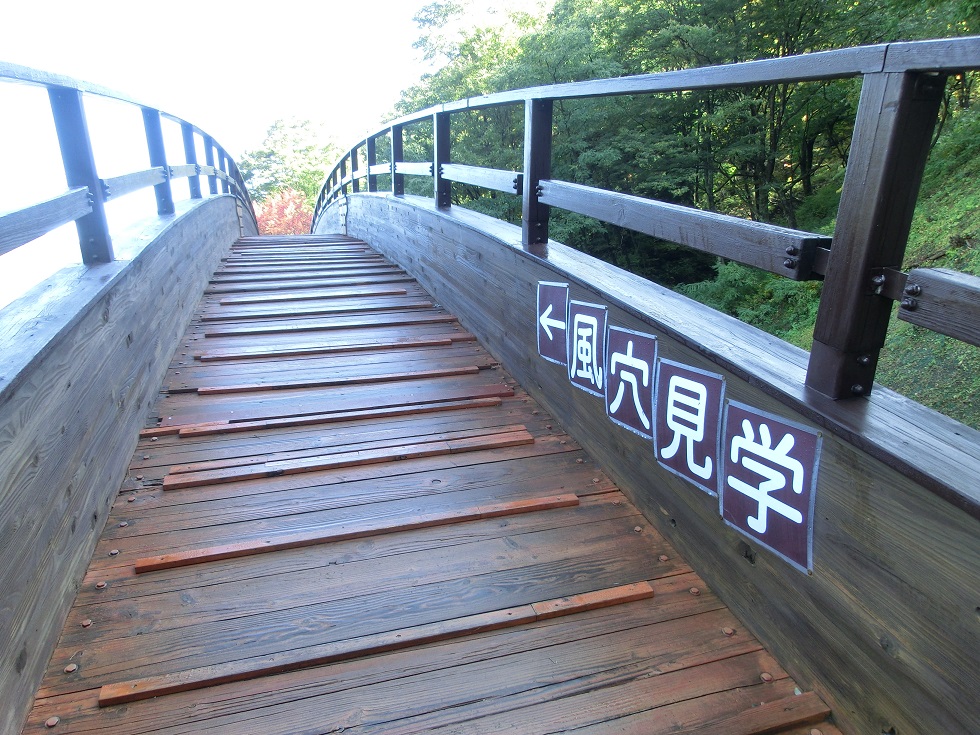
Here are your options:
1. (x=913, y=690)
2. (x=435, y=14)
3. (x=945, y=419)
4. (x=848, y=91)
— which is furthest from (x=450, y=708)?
(x=435, y=14)

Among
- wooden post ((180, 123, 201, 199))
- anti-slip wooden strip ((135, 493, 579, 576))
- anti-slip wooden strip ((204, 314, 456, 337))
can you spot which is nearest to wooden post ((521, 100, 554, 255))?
anti-slip wooden strip ((135, 493, 579, 576))

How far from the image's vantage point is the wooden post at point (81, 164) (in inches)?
88.0

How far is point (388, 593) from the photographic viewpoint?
1.83 meters

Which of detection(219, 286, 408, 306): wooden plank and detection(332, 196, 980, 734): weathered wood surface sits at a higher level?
detection(332, 196, 980, 734): weathered wood surface

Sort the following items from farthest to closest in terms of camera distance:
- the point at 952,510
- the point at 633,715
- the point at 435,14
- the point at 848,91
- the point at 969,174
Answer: the point at 435,14
the point at 848,91
the point at 969,174
the point at 633,715
the point at 952,510

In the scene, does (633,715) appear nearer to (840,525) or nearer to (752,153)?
(840,525)

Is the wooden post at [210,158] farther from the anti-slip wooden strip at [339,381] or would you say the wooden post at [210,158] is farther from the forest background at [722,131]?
the forest background at [722,131]

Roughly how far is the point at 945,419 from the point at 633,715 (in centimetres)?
94

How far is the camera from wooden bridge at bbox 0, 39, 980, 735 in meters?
1.25

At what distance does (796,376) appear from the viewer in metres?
1.52

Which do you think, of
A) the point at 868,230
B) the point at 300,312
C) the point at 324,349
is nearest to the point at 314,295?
the point at 300,312

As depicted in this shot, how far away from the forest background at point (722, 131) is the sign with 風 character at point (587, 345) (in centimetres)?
573

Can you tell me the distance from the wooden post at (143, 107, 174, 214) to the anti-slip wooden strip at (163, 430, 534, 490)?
2294 millimetres

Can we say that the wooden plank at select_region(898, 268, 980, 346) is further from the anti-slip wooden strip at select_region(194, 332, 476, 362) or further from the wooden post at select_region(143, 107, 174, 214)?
the wooden post at select_region(143, 107, 174, 214)
